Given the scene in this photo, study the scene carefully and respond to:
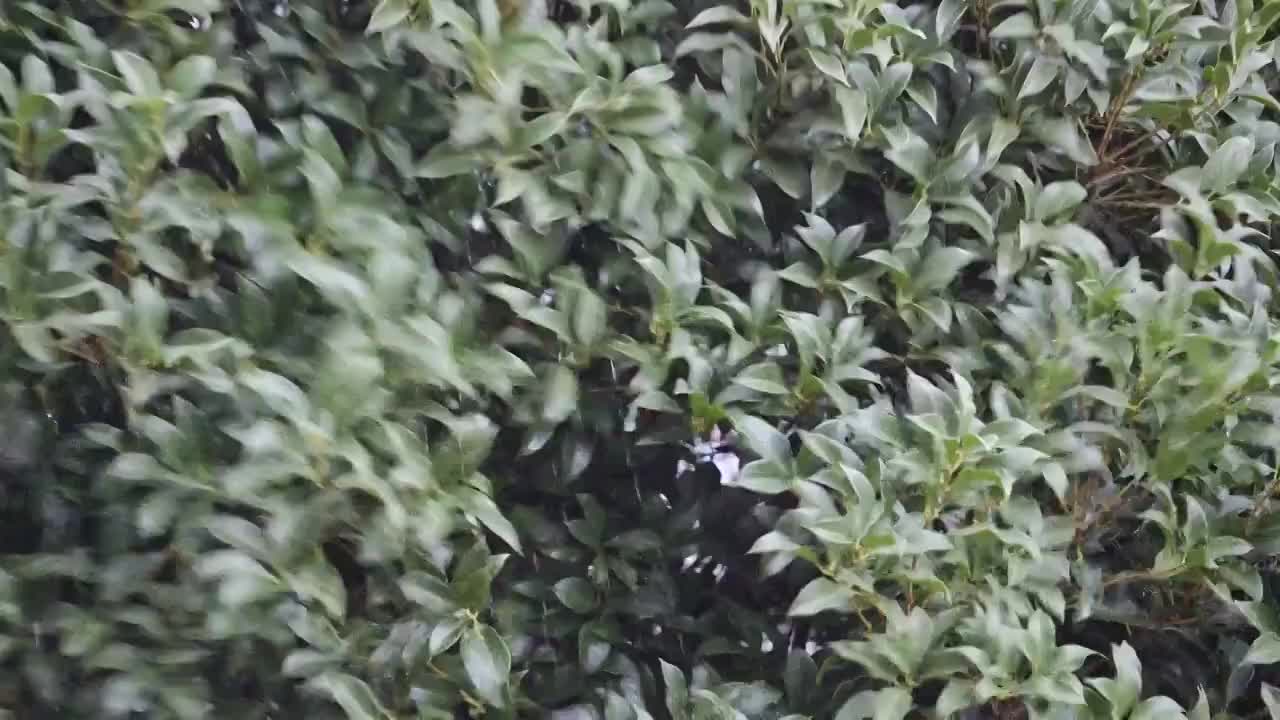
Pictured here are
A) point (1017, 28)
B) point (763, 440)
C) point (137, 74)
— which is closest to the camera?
point (137, 74)

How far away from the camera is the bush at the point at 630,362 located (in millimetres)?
930

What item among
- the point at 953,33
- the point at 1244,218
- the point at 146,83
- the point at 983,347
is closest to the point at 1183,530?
the point at 983,347

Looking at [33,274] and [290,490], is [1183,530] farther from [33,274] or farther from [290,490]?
[33,274]

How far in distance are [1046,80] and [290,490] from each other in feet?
2.83

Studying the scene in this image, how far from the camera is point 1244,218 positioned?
4.64 feet

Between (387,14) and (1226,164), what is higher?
(387,14)

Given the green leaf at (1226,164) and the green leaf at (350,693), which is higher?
the green leaf at (1226,164)

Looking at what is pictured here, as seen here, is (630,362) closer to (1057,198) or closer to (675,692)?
(675,692)

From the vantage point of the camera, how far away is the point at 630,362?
1.10 m

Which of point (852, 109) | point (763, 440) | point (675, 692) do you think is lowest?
point (675, 692)

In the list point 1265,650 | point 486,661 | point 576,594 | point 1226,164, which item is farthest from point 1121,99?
point 486,661

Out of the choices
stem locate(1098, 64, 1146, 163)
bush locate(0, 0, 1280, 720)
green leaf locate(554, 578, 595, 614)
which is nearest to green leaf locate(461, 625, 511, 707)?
bush locate(0, 0, 1280, 720)

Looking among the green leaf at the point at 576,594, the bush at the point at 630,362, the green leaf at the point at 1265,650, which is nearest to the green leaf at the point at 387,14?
the bush at the point at 630,362

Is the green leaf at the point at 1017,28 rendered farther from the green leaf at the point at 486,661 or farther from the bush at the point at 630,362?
the green leaf at the point at 486,661
